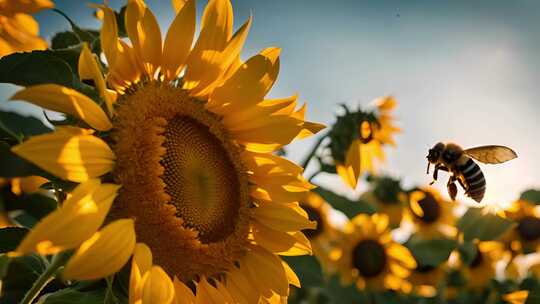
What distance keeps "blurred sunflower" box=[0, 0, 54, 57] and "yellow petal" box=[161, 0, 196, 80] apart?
1.93 feet

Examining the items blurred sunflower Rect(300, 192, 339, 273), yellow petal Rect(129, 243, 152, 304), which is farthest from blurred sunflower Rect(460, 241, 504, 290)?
yellow petal Rect(129, 243, 152, 304)

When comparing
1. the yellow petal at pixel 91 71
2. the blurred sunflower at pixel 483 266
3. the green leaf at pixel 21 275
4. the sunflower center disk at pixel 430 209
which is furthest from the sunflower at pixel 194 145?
the sunflower center disk at pixel 430 209

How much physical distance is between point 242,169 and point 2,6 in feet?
3.04

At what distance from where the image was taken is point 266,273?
6.02ft

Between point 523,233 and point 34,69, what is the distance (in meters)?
4.54

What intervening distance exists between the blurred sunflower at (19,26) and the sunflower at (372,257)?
3057 mm

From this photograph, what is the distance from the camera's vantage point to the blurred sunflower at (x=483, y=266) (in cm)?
508

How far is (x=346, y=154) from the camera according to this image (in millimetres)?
2787

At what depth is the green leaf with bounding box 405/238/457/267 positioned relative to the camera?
3408mm

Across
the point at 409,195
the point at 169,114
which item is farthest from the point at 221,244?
the point at 409,195

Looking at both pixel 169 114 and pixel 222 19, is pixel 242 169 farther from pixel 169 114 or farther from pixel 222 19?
pixel 222 19

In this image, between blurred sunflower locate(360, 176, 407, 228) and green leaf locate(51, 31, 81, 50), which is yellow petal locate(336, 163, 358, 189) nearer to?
green leaf locate(51, 31, 81, 50)

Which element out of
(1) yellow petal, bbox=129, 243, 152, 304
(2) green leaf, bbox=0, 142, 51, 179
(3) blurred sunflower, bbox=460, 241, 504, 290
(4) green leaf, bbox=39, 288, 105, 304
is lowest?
(3) blurred sunflower, bbox=460, 241, 504, 290

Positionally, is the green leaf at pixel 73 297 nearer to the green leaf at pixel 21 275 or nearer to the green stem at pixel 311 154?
the green leaf at pixel 21 275
